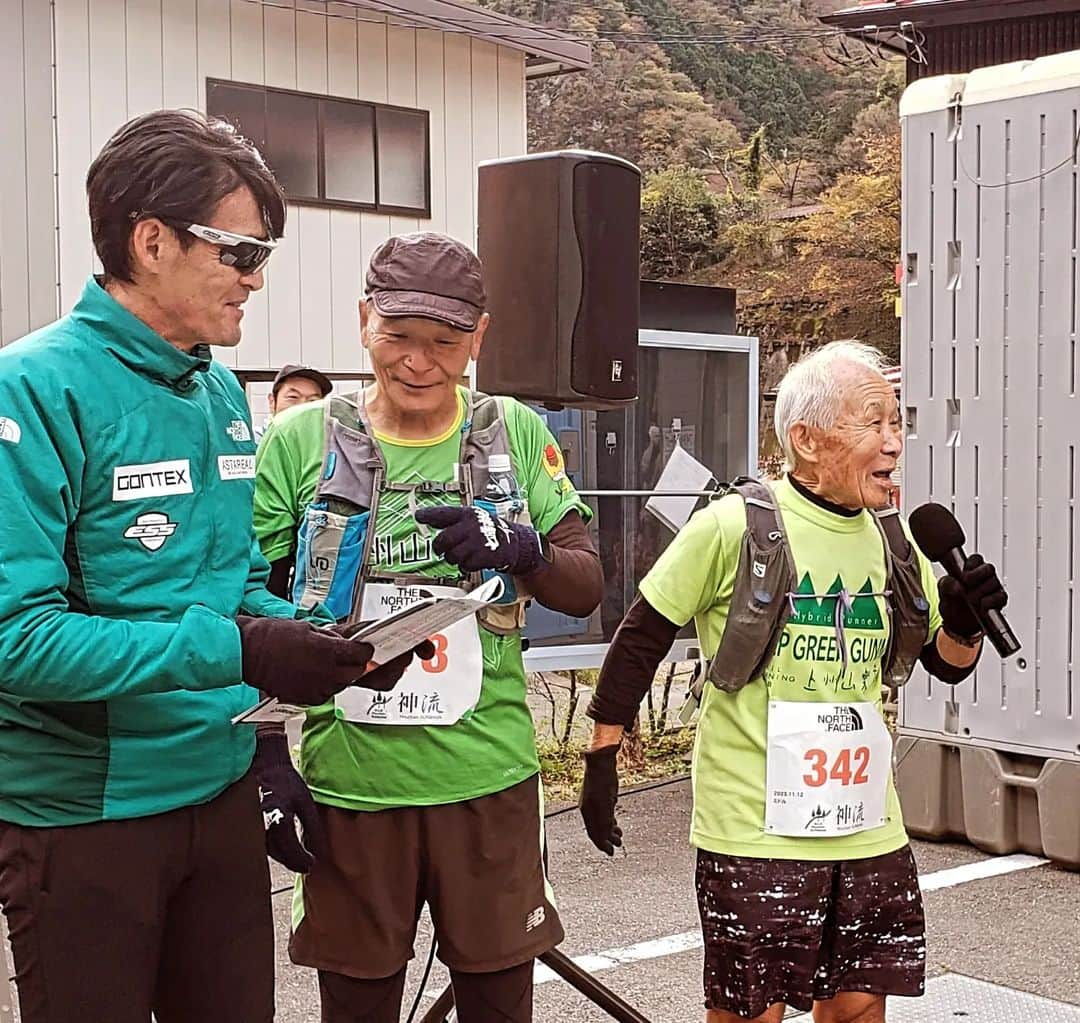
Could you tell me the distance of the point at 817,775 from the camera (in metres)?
3.44

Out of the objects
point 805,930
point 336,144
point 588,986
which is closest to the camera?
point 805,930

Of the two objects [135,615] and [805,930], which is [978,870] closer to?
[805,930]

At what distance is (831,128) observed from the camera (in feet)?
111

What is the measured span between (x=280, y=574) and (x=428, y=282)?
25.0 inches

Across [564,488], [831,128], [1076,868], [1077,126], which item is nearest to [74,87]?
[1077,126]

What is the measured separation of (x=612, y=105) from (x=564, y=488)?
3515 centimetres

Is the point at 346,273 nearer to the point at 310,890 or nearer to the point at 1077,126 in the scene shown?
the point at 1077,126

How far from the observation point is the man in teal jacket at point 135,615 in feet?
7.27

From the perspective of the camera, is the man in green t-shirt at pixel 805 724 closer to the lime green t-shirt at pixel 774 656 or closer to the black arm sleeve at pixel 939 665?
the lime green t-shirt at pixel 774 656

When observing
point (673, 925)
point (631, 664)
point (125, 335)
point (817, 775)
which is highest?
point (125, 335)

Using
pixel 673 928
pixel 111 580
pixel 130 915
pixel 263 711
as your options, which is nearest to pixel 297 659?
pixel 263 711

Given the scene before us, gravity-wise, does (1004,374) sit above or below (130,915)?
above

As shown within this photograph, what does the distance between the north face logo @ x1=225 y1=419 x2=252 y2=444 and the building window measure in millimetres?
11251

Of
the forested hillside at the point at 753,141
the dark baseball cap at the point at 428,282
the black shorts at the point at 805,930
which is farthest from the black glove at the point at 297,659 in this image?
the forested hillside at the point at 753,141
